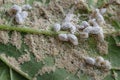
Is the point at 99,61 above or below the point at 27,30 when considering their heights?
below

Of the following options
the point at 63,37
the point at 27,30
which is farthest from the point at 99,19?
the point at 27,30

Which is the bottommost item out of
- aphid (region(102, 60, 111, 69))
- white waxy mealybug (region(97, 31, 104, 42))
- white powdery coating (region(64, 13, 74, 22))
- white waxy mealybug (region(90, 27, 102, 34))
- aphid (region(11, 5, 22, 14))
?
aphid (region(102, 60, 111, 69))

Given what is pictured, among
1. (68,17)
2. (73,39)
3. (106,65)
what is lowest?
(106,65)

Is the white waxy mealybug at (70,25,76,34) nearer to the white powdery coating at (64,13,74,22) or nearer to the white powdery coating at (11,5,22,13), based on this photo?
the white powdery coating at (64,13,74,22)

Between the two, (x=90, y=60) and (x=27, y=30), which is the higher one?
(x=27, y=30)

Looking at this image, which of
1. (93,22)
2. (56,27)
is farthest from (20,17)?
(93,22)

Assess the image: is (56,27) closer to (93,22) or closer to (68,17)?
(68,17)

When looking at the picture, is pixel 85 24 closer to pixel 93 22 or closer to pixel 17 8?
pixel 93 22

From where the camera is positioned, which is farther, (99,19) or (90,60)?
(99,19)

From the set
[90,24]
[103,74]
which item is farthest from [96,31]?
[103,74]

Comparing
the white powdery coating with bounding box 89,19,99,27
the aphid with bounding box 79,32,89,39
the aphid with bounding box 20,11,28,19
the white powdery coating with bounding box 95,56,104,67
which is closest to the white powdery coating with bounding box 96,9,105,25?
the white powdery coating with bounding box 89,19,99,27

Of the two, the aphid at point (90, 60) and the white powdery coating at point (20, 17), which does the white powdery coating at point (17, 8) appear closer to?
the white powdery coating at point (20, 17)

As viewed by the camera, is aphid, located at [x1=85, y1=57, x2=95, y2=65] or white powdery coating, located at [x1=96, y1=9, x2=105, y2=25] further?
white powdery coating, located at [x1=96, y1=9, x2=105, y2=25]
